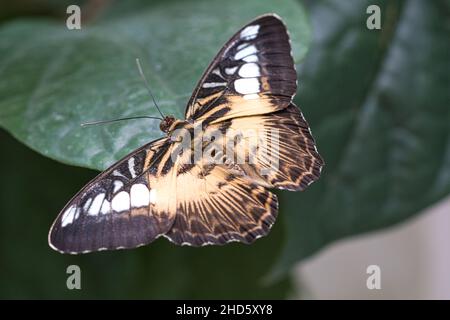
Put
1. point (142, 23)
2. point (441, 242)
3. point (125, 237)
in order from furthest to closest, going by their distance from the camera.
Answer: point (441, 242) < point (142, 23) < point (125, 237)

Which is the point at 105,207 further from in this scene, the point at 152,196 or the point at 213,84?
the point at 213,84

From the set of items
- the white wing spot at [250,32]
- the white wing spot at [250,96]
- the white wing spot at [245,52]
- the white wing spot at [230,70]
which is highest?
the white wing spot at [250,32]

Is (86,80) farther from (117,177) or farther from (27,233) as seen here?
(27,233)

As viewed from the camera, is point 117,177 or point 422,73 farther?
point 422,73

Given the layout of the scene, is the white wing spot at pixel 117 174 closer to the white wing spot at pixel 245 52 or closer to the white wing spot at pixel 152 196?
the white wing spot at pixel 152 196

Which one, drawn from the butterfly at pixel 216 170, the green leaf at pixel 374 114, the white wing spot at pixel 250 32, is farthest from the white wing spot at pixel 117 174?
the green leaf at pixel 374 114

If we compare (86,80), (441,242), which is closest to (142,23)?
(86,80)

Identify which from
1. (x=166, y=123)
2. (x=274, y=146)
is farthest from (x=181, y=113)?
(x=274, y=146)
